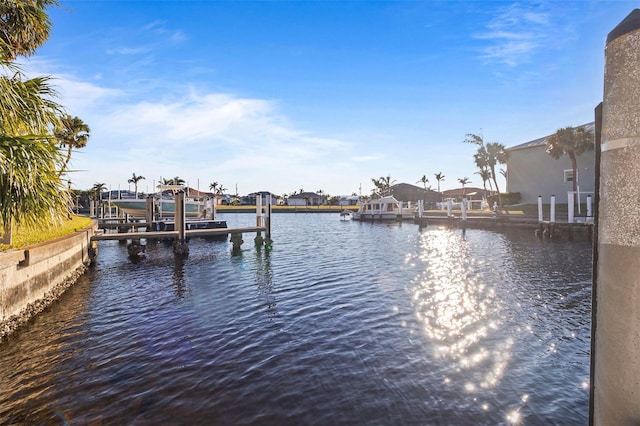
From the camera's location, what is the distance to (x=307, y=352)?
7.80m

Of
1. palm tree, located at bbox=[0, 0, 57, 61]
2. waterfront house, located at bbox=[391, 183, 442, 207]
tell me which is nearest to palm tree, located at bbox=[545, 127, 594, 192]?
palm tree, located at bbox=[0, 0, 57, 61]

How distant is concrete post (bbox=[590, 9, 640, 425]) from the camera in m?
1.84

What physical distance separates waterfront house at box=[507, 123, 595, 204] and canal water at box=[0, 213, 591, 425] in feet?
98.4

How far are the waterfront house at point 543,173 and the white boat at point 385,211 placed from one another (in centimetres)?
1644

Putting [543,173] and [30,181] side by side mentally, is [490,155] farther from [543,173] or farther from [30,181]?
[30,181]

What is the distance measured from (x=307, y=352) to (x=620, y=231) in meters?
6.86

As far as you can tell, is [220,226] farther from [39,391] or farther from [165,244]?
[39,391]

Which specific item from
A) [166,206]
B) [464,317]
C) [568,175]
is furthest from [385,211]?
[464,317]

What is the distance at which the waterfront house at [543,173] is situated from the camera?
3881 centimetres

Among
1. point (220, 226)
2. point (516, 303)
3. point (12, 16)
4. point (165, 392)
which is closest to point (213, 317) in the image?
point (165, 392)

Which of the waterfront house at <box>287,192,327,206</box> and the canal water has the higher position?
the waterfront house at <box>287,192,327,206</box>

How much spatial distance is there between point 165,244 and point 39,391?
23.6 meters

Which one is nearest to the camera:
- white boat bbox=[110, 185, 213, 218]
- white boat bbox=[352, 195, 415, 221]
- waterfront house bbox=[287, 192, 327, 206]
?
white boat bbox=[110, 185, 213, 218]

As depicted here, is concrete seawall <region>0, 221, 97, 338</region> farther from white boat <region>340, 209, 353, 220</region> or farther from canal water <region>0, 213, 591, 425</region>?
white boat <region>340, 209, 353, 220</region>
